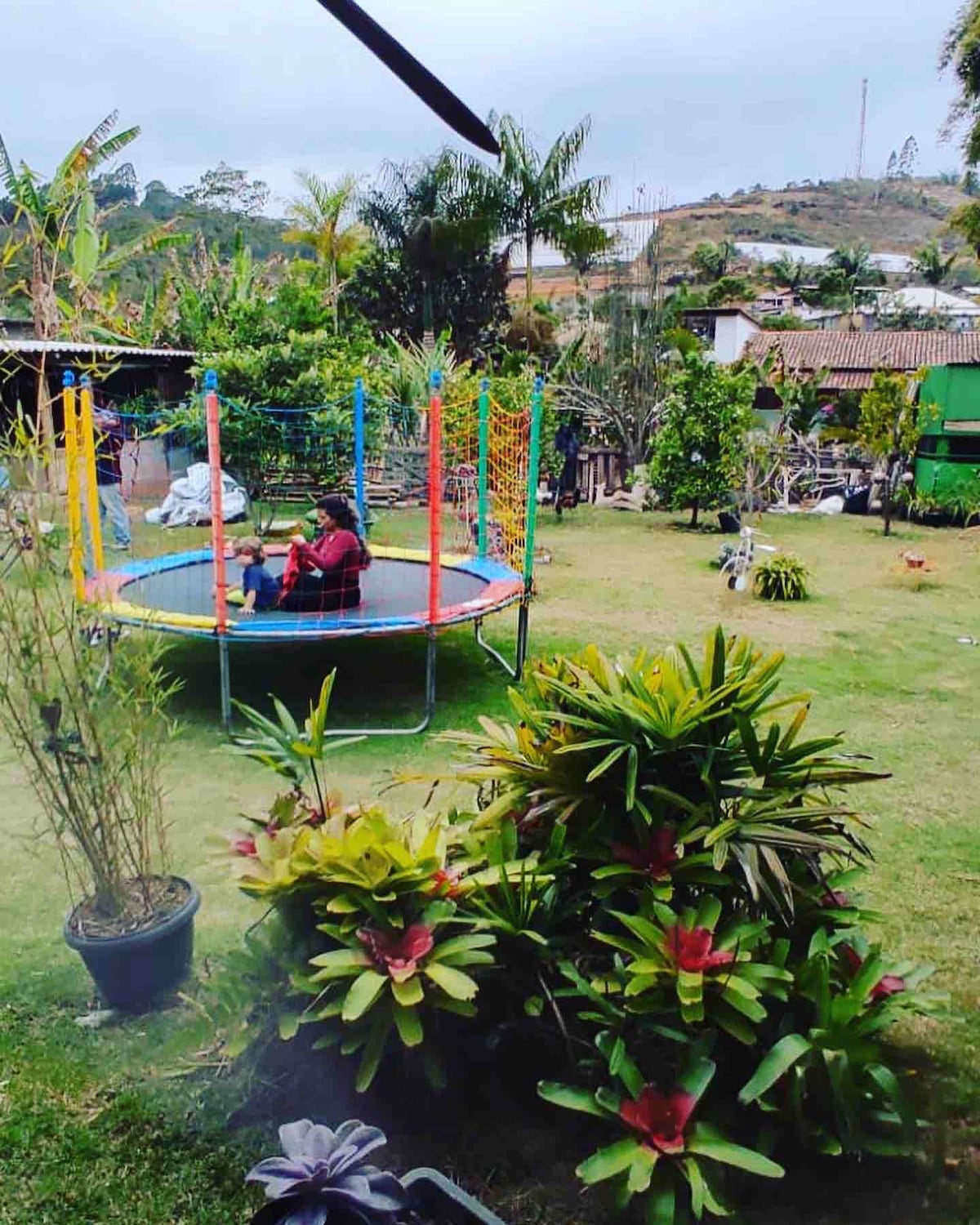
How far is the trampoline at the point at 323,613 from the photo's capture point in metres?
5.09

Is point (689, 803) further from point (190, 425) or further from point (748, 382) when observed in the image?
point (748, 382)

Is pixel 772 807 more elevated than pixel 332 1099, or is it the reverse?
pixel 772 807

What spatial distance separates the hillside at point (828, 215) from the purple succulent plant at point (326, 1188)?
5804 cm

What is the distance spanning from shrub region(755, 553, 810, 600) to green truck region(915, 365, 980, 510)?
18.6ft

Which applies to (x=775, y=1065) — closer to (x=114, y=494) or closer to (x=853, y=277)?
(x=114, y=494)

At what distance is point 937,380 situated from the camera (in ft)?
44.1

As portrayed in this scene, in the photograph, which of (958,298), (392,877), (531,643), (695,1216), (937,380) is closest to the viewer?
(695,1216)

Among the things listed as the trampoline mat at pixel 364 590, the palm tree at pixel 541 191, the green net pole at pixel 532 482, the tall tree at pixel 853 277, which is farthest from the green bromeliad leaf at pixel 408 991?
the tall tree at pixel 853 277

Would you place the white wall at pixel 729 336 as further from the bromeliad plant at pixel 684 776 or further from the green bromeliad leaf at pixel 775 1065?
the green bromeliad leaf at pixel 775 1065

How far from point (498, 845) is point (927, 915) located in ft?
6.21

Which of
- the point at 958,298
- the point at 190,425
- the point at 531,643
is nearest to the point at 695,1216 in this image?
the point at 531,643

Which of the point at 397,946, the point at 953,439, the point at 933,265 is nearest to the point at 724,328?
the point at 953,439

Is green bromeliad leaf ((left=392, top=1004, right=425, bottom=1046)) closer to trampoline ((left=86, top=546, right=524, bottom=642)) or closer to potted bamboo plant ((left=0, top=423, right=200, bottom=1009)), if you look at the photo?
potted bamboo plant ((left=0, top=423, right=200, bottom=1009))

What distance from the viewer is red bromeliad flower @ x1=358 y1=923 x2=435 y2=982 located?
7.07 ft
